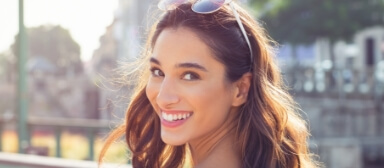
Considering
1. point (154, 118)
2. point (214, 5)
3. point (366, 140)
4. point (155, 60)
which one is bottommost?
point (366, 140)

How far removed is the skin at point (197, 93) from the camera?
1.79 meters

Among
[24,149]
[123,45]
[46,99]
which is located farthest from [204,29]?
[46,99]

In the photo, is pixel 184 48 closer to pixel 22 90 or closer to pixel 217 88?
pixel 217 88

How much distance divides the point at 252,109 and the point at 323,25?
2325cm

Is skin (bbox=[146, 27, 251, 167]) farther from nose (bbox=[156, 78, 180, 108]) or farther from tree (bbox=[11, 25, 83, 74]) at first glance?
tree (bbox=[11, 25, 83, 74])

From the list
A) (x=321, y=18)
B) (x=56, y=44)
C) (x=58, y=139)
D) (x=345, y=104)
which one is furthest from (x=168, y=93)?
(x=321, y=18)

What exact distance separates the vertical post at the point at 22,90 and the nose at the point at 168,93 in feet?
15.7

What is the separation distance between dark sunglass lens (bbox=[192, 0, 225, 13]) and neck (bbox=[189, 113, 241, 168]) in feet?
0.87

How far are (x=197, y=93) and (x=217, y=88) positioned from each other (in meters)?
0.05

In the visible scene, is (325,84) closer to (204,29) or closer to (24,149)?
(24,149)

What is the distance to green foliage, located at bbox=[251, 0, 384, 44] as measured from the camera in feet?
80.1

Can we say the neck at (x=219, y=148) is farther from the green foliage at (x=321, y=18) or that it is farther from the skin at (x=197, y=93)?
the green foliage at (x=321, y=18)

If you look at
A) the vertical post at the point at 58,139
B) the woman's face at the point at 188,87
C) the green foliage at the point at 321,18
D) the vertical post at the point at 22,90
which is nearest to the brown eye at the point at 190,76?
the woman's face at the point at 188,87

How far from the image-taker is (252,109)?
1862 millimetres
